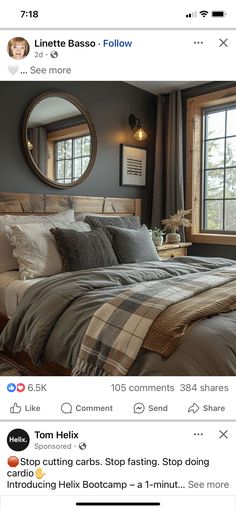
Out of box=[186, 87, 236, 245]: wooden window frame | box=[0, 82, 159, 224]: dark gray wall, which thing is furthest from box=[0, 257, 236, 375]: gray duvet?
box=[186, 87, 236, 245]: wooden window frame

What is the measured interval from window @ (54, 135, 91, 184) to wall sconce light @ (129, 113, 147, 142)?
27.1 inches

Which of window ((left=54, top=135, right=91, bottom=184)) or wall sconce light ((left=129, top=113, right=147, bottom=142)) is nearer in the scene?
window ((left=54, top=135, right=91, bottom=184))

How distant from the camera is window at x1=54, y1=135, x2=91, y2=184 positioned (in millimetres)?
3289

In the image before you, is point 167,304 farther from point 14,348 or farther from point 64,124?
point 64,124

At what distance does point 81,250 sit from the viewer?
246 cm
